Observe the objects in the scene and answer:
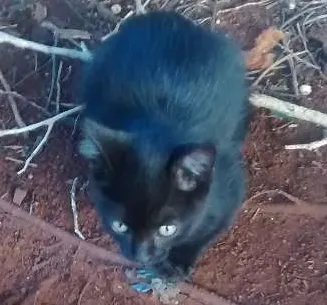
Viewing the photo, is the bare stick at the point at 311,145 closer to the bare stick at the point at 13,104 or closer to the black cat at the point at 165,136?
the black cat at the point at 165,136

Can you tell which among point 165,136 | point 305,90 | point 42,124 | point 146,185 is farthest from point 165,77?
point 305,90

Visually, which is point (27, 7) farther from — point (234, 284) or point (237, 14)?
point (234, 284)

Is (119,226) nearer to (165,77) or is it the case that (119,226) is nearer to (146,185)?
(146,185)

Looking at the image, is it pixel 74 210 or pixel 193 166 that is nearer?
pixel 193 166

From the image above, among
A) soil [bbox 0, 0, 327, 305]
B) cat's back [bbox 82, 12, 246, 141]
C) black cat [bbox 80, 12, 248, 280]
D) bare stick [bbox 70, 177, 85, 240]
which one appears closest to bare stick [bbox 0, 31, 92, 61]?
soil [bbox 0, 0, 327, 305]

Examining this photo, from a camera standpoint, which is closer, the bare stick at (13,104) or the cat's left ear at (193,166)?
the cat's left ear at (193,166)

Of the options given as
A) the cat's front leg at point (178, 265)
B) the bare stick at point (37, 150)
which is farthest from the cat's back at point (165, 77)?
the cat's front leg at point (178, 265)
